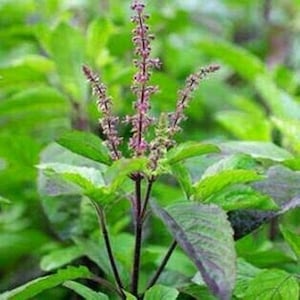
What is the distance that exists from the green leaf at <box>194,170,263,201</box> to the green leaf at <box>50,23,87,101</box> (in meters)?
0.59

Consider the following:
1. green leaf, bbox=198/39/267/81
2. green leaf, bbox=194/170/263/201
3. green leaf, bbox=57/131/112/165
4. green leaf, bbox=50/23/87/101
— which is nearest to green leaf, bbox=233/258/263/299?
green leaf, bbox=194/170/263/201

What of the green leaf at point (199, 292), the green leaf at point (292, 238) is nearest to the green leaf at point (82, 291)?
the green leaf at point (199, 292)

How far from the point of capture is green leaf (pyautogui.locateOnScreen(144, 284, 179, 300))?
90cm

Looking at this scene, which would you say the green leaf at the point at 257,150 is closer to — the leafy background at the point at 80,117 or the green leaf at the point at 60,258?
the leafy background at the point at 80,117

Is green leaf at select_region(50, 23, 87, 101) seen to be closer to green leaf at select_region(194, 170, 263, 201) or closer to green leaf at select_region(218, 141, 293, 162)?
green leaf at select_region(218, 141, 293, 162)

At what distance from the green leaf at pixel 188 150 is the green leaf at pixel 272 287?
162mm

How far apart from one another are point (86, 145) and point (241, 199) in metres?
0.18

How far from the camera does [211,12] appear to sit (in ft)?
7.97

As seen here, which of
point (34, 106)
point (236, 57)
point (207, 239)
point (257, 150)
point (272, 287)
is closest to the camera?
point (207, 239)

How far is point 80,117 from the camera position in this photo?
5.02 ft

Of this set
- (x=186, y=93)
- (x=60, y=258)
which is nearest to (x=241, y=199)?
(x=186, y=93)

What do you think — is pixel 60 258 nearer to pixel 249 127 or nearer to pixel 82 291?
pixel 82 291

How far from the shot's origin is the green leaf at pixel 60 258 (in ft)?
3.84

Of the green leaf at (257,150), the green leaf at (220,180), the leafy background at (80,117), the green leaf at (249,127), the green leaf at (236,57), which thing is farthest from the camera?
the green leaf at (236,57)
